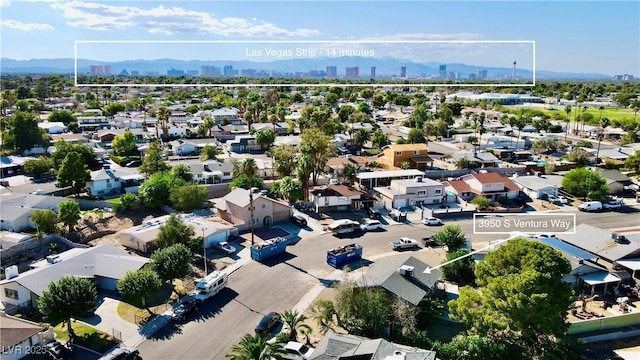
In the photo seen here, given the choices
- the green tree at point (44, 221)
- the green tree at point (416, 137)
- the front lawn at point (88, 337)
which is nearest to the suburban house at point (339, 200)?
the green tree at point (44, 221)

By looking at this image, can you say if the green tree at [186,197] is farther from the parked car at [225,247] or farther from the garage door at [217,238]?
the parked car at [225,247]

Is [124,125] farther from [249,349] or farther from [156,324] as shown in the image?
[249,349]

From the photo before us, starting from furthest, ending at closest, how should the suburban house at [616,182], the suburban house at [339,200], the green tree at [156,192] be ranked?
the suburban house at [616,182], the suburban house at [339,200], the green tree at [156,192]

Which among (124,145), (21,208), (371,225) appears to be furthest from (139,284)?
(124,145)

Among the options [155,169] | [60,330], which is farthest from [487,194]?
[60,330]

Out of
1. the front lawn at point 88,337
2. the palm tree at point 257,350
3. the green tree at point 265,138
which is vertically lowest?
the front lawn at point 88,337

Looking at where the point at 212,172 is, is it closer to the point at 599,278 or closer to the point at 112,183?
the point at 112,183

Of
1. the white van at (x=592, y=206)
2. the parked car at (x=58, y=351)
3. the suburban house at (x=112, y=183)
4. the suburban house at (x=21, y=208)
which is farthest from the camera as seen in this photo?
the suburban house at (x=112, y=183)
